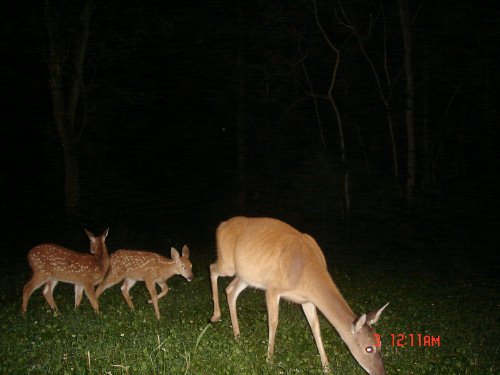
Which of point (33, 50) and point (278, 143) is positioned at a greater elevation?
point (33, 50)

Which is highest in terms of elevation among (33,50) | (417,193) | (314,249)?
(33,50)

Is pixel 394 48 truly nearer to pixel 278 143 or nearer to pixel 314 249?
pixel 278 143

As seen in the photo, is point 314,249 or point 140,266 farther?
point 140,266

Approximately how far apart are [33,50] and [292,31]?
9812 millimetres

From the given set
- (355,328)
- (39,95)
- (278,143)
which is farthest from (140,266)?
(278,143)

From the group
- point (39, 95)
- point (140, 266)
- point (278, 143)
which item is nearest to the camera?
point (140, 266)

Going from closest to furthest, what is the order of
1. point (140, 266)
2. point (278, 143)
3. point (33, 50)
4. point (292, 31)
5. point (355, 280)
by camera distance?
point (140, 266), point (355, 280), point (33, 50), point (292, 31), point (278, 143)

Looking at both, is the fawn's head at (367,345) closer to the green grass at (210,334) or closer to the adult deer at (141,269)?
the green grass at (210,334)

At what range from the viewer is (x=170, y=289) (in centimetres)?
1098

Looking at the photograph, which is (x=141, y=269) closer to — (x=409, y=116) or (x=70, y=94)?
(x=70, y=94)

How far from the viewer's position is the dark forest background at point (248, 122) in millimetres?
19500
